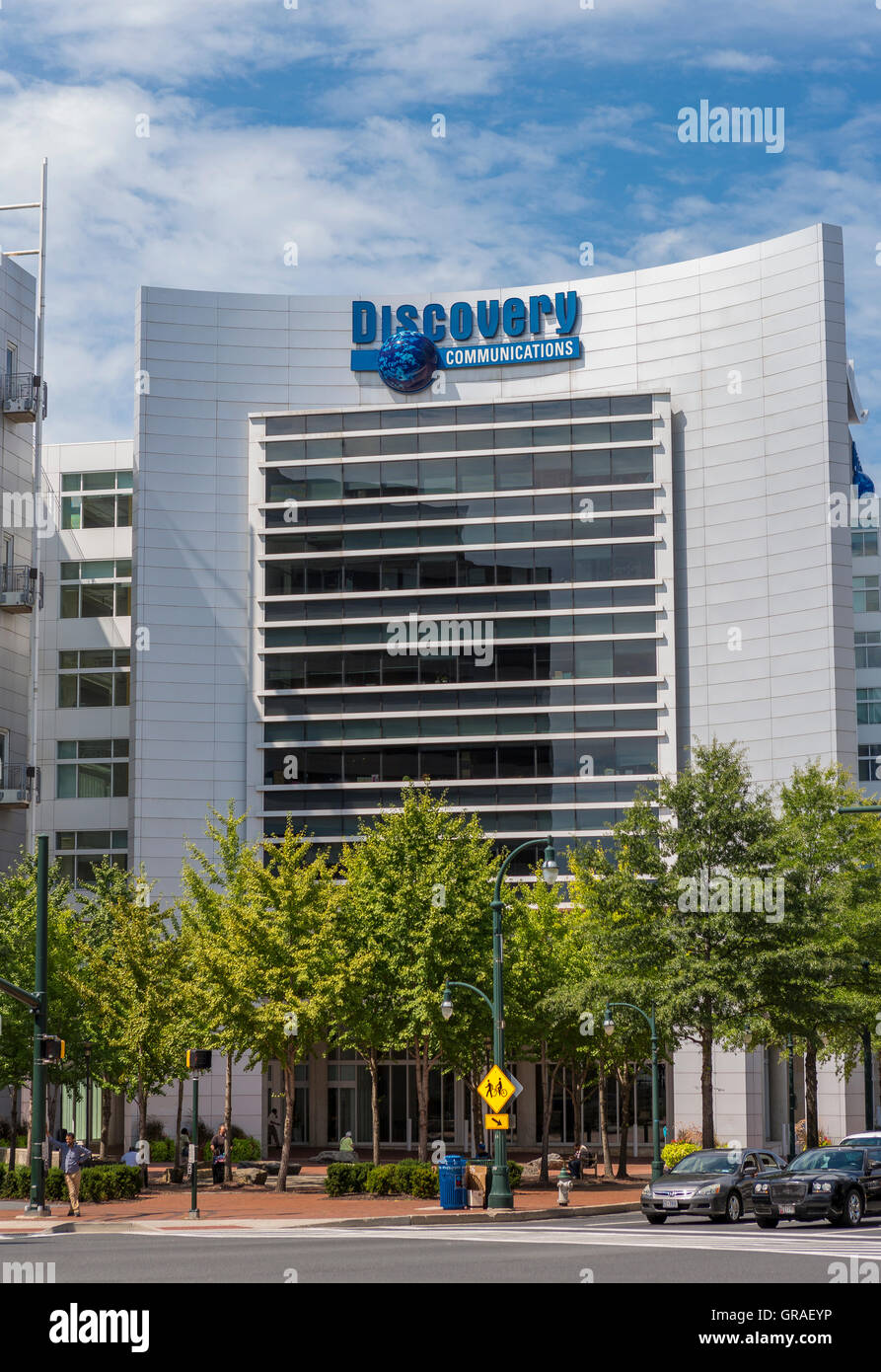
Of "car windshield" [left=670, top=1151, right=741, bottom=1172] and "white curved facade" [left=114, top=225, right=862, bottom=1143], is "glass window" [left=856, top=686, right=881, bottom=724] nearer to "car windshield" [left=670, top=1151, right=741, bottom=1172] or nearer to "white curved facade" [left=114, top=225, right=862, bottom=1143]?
"white curved facade" [left=114, top=225, right=862, bottom=1143]

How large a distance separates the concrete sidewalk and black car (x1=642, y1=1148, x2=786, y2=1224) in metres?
3.92

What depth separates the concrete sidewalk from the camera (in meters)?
32.1

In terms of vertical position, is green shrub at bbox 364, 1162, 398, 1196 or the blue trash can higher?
the blue trash can

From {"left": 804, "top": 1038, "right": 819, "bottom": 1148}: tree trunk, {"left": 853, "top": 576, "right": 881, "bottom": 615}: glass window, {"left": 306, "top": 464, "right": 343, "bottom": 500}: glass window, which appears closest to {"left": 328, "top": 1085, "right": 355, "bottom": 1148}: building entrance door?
{"left": 804, "top": 1038, "right": 819, "bottom": 1148}: tree trunk

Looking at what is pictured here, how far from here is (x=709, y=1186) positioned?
30641 mm

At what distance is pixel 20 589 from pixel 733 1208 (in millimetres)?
48701

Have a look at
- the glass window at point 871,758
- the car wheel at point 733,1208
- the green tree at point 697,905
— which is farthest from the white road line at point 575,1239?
the glass window at point 871,758

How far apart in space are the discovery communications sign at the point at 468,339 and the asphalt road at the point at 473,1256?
52.5m

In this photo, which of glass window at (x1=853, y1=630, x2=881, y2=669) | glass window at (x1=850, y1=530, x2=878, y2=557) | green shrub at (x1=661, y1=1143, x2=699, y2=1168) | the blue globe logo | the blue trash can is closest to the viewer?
the blue trash can

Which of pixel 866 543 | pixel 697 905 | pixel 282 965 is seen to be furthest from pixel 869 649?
pixel 282 965

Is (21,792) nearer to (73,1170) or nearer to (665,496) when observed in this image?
(665,496)

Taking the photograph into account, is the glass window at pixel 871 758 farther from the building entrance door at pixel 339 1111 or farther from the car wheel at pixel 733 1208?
the car wheel at pixel 733 1208
